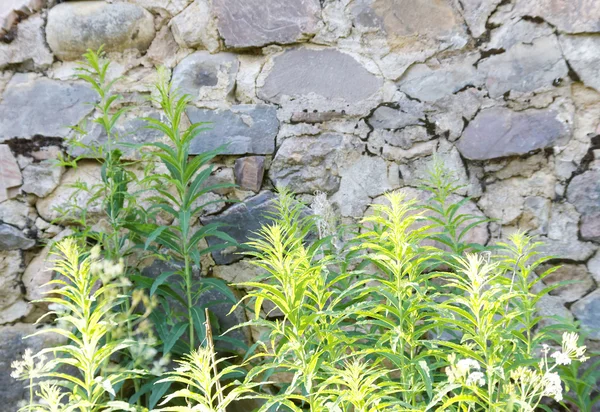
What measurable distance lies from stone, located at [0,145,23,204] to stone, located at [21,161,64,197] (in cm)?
3

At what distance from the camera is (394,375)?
2.35 meters

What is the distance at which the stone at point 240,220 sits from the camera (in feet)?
8.38

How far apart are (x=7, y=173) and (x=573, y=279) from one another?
236cm

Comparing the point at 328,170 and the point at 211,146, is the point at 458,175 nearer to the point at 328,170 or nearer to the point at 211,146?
the point at 328,170

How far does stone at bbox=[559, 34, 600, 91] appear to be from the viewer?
2348 millimetres

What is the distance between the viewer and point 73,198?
263 cm

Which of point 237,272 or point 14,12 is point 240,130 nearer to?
point 237,272

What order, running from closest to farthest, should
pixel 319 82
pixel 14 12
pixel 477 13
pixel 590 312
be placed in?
pixel 590 312
pixel 477 13
pixel 319 82
pixel 14 12

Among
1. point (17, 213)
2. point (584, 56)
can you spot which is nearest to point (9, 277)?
point (17, 213)

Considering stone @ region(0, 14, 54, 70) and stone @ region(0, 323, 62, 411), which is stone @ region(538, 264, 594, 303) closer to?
stone @ region(0, 323, 62, 411)

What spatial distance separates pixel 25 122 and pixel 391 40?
164 centimetres

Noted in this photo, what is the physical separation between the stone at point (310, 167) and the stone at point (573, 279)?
2.99 ft

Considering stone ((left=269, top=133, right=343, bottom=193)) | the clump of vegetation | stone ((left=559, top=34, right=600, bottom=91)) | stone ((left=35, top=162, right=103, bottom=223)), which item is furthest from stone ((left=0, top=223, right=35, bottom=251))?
stone ((left=559, top=34, right=600, bottom=91))

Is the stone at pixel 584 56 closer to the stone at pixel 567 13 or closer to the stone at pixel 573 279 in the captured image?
the stone at pixel 567 13
